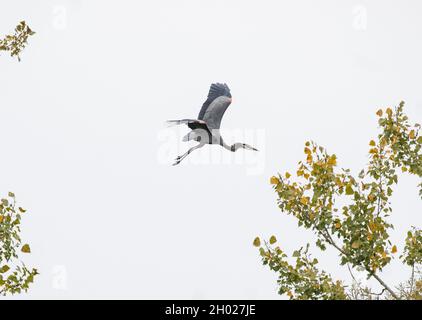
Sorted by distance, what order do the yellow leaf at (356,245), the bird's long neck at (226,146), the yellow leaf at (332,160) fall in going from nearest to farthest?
the yellow leaf at (356,245)
the yellow leaf at (332,160)
the bird's long neck at (226,146)

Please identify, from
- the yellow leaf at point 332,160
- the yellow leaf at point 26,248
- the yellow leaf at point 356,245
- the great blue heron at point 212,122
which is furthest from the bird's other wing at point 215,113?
the yellow leaf at point 26,248

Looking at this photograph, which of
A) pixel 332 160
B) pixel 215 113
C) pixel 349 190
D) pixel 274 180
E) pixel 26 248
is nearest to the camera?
pixel 26 248

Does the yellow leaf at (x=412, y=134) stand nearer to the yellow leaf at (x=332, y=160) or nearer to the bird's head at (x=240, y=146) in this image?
the yellow leaf at (x=332, y=160)

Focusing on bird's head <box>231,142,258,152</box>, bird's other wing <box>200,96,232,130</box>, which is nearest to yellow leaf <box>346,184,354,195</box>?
bird's head <box>231,142,258,152</box>

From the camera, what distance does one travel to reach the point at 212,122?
1955cm

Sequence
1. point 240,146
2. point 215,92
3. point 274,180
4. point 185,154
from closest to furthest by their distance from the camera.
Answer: point 274,180
point 185,154
point 240,146
point 215,92

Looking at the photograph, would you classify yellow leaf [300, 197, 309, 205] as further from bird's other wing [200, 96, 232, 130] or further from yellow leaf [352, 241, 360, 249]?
bird's other wing [200, 96, 232, 130]

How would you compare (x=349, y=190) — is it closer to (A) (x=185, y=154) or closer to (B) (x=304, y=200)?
(B) (x=304, y=200)

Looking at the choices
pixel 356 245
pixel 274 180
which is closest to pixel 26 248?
pixel 274 180

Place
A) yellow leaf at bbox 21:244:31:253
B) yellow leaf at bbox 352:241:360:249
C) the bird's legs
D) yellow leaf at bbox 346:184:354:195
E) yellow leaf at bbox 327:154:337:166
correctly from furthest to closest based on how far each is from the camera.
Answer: the bird's legs
yellow leaf at bbox 327:154:337:166
yellow leaf at bbox 346:184:354:195
yellow leaf at bbox 352:241:360:249
yellow leaf at bbox 21:244:31:253

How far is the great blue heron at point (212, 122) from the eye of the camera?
1848cm

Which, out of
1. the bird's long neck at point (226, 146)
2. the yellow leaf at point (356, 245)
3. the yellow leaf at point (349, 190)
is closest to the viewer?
the yellow leaf at point (356, 245)

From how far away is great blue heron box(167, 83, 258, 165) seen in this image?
60.6ft
